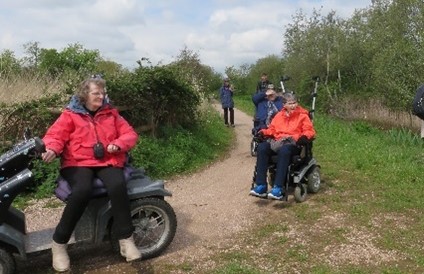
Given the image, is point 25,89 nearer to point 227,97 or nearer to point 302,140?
point 302,140

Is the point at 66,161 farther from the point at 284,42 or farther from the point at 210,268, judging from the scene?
the point at 284,42

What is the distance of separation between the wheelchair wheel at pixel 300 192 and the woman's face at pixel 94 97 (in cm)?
307

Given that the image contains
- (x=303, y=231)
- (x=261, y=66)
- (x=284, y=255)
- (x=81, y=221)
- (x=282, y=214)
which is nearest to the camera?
(x=81, y=221)

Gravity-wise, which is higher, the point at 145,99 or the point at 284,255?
the point at 145,99

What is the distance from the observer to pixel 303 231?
5.30 m

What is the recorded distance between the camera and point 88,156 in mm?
4297

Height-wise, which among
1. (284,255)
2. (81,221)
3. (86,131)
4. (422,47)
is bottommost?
(284,255)

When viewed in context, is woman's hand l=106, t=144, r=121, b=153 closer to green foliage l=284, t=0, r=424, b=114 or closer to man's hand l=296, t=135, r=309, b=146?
man's hand l=296, t=135, r=309, b=146

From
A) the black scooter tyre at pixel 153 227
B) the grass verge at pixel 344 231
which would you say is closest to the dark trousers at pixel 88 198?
the black scooter tyre at pixel 153 227

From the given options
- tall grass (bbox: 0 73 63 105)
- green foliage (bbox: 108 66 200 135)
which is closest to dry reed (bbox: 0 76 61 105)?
tall grass (bbox: 0 73 63 105)

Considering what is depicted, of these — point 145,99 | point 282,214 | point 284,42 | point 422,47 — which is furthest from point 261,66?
point 282,214

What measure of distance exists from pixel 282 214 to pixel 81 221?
8.64ft

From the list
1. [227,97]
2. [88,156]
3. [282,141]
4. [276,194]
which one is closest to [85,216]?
[88,156]

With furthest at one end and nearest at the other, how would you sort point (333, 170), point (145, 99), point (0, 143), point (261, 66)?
point (261, 66), point (145, 99), point (333, 170), point (0, 143)
